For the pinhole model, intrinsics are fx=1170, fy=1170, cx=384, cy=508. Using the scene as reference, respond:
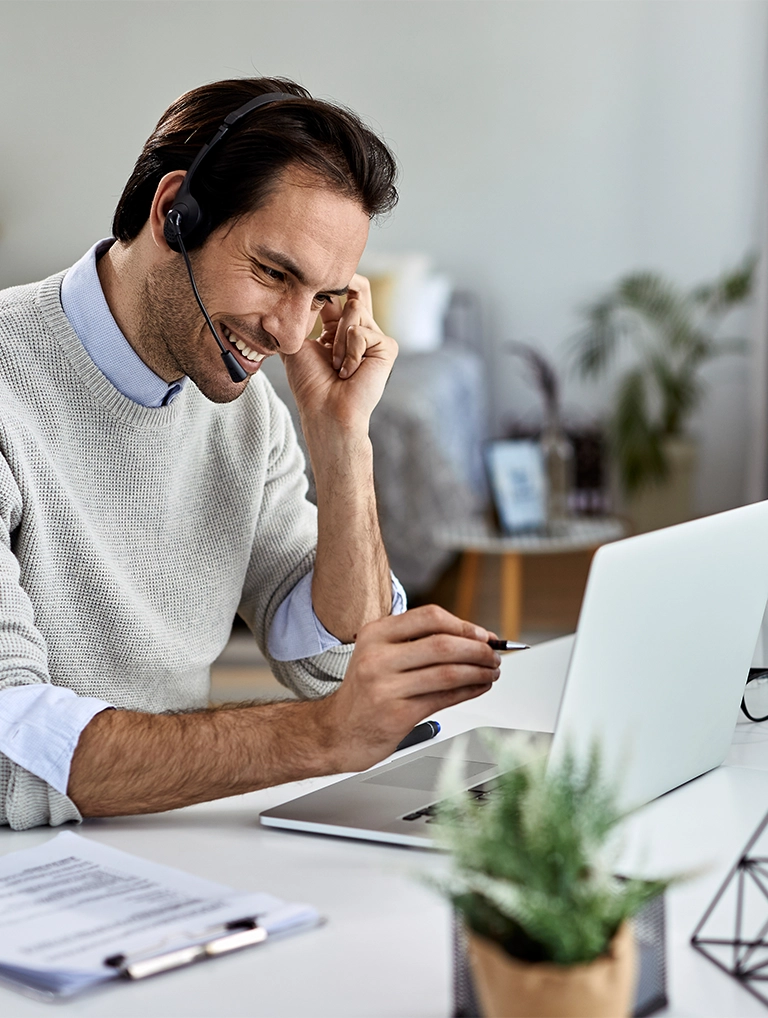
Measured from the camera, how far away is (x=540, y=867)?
17.4 inches

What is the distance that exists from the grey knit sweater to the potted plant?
0.56 m

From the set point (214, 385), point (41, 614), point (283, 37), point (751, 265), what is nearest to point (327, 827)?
point (41, 614)

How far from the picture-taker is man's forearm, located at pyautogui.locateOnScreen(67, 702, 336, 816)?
2.84ft

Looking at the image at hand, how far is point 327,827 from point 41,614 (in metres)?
→ 0.40

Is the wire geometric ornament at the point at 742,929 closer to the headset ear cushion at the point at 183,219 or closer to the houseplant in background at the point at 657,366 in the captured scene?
the headset ear cushion at the point at 183,219

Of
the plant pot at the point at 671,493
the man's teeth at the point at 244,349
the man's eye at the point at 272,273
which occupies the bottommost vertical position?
the plant pot at the point at 671,493

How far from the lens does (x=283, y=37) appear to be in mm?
2066

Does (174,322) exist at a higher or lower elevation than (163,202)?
lower

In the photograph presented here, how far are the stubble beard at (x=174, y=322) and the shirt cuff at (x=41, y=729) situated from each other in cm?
40

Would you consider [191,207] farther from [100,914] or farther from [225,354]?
[100,914]

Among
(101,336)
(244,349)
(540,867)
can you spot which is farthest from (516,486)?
(540,867)

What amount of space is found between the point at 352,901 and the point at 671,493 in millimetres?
4084

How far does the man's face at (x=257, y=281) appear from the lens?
1135mm

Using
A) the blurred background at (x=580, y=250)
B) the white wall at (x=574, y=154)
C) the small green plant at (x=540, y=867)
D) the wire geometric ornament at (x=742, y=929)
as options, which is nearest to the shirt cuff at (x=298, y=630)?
the wire geometric ornament at (x=742, y=929)
